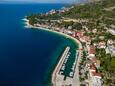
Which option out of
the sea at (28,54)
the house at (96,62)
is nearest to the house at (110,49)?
the house at (96,62)

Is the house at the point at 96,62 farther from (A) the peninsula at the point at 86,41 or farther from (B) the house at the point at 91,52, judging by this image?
(B) the house at the point at 91,52

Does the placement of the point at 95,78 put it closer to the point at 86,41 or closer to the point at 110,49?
the point at 110,49

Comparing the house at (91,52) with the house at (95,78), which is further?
the house at (91,52)

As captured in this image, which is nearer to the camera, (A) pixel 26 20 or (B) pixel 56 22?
(B) pixel 56 22

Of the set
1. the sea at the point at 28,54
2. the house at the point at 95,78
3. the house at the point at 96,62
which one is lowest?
the sea at the point at 28,54

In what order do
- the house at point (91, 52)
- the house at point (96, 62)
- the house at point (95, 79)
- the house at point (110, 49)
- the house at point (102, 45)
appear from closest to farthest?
the house at point (95, 79) → the house at point (96, 62) → the house at point (91, 52) → the house at point (110, 49) → the house at point (102, 45)

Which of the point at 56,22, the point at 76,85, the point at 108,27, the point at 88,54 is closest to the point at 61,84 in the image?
the point at 76,85

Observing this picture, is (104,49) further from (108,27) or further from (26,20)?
(26,20)
